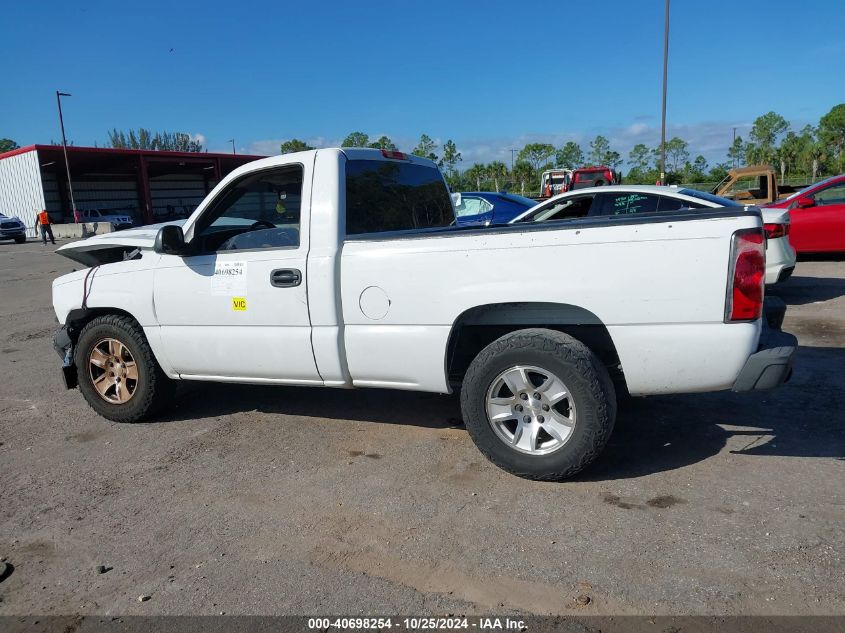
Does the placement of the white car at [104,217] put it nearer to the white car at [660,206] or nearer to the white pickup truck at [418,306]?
the white car at [660,206]

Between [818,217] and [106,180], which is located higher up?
[106,180]

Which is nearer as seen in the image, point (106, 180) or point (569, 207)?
point (569, 207)

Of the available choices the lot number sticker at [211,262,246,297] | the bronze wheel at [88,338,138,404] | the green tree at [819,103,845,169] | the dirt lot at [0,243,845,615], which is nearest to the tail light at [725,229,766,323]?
the dirt lot at [0,243,845,615]

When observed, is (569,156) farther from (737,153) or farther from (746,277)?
(746,277)

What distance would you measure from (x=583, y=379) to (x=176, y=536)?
90.8 inches

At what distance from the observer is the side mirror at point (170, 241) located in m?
4.32

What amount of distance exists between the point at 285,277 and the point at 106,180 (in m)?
50.9

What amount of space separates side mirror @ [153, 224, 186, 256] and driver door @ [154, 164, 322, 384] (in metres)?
0.10

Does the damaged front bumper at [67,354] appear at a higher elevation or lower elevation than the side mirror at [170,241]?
lower

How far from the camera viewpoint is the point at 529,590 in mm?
2783

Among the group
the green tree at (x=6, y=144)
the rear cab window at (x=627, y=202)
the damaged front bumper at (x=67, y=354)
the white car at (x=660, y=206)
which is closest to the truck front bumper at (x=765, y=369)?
the white car at (x=660, y=206)

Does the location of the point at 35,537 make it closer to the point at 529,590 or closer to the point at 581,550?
the point at 529,590

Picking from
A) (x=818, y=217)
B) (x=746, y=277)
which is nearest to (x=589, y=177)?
(x=818, y=217)

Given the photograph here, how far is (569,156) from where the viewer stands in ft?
239
